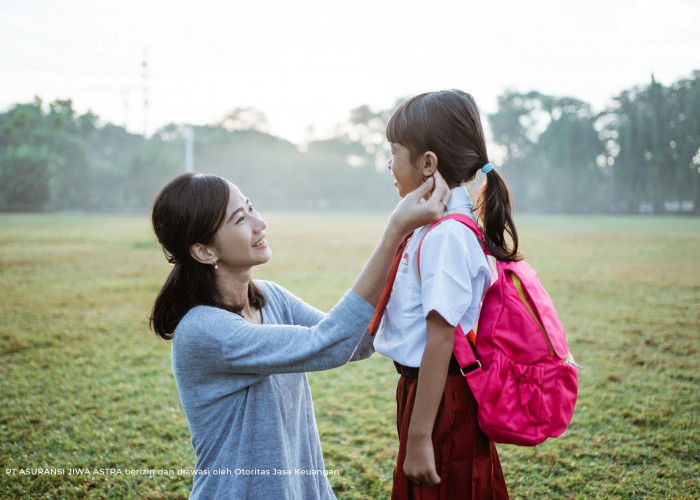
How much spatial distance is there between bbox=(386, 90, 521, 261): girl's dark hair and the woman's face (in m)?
0.53

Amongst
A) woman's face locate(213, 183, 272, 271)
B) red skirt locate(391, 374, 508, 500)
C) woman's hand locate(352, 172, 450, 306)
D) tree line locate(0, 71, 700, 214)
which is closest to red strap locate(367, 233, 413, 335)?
woman's hand locate(352, 172, 450, 306)

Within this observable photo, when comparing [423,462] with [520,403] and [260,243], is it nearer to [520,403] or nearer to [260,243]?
[520,403]

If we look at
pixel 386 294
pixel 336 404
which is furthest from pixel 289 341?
pixel 336 404

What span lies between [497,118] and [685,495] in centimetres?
5976

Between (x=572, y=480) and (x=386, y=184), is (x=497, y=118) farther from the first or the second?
(x=572, y=480)

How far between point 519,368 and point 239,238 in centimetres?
90

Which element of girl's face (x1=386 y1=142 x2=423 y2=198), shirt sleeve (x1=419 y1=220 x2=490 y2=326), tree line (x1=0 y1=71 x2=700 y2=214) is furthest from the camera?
tree line (x1=0 y1=71 x2=700 y2=214)

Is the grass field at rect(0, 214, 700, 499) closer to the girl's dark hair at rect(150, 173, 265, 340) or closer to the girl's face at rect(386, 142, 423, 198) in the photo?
the girl's dark hair at rect(150, 173, 265, 340)

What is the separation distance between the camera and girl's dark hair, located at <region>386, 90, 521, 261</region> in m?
1.51

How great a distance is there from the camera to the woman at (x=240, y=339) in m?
1.25

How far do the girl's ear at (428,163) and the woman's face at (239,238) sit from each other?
0.54 metres

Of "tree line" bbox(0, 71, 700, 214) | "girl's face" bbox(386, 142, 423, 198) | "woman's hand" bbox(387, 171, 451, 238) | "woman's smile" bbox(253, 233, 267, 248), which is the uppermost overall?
"tree line" bbox(0, 71, 700, 214)

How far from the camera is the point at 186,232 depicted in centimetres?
147

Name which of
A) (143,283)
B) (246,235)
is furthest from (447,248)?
(143,283)
